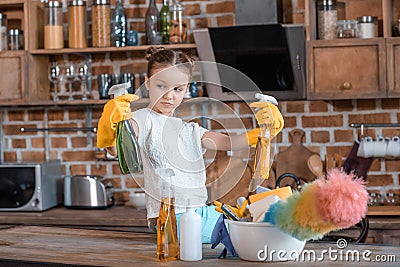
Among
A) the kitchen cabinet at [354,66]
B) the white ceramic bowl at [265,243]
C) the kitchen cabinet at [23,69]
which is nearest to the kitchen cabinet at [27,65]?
the kitchen cabinet at [23,69]

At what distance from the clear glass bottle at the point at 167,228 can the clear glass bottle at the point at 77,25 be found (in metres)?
2.07

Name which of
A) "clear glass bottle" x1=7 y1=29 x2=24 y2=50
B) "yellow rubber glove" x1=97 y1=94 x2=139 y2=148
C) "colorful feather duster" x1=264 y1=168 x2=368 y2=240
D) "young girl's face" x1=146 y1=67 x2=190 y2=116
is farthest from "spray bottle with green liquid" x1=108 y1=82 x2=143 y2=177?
"clear glass bottle" x1=7 y1=29 x2=24 y2=50

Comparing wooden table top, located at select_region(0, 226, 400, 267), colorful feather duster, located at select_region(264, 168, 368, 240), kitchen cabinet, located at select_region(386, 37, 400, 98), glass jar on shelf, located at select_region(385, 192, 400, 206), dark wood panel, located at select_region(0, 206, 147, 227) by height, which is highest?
kitchen cabinet, located at select_region(386, 37, 400, 98)

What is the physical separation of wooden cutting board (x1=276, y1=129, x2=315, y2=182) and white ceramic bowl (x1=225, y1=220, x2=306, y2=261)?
2076 mm

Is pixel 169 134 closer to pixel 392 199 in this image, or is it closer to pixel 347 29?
pixel 347 29

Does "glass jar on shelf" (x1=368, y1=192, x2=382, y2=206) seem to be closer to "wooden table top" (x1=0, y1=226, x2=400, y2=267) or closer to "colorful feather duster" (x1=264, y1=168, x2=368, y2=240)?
"wooden table top" (x1=0, y1=226, x2=400, y2=267)

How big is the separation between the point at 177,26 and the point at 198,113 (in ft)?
1.95

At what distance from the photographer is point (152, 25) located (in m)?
4.22

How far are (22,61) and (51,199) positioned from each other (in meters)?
0.81

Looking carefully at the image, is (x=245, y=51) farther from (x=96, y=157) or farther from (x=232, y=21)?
(x=96, y=157)

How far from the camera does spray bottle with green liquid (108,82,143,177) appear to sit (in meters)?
2.38

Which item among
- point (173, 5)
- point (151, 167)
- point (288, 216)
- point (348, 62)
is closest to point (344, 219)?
point (288, 216)

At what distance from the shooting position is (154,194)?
2.63 meters

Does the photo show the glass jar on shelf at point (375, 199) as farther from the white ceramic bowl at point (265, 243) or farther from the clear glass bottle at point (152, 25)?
the white ceramic bowl at point (265, 243)
